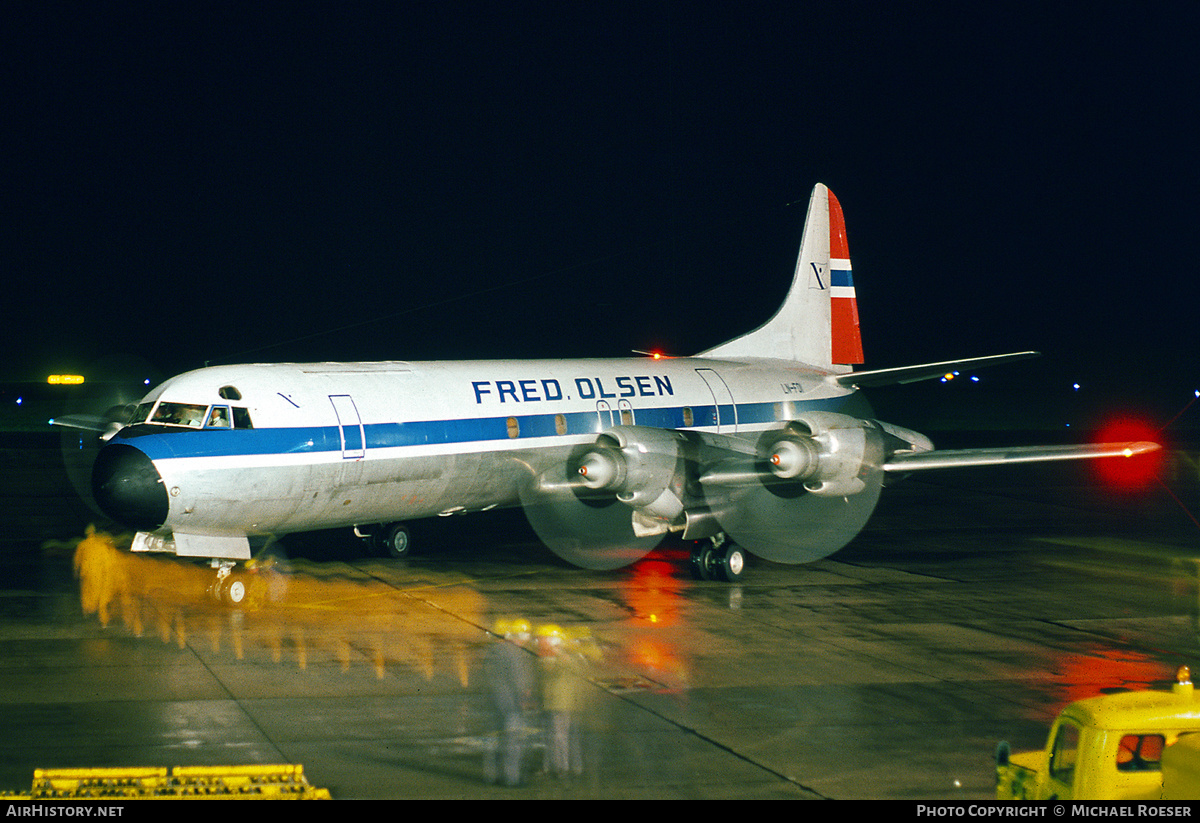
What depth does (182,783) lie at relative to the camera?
27.9ft

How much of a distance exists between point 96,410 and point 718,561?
41471 millimetres

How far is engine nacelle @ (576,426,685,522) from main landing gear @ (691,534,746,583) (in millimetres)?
→ 816

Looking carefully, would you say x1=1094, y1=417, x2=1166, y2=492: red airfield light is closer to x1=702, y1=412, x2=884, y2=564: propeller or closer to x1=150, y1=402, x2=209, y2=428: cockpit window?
x1=702, y1=412, x2=884, y2=564: propeller

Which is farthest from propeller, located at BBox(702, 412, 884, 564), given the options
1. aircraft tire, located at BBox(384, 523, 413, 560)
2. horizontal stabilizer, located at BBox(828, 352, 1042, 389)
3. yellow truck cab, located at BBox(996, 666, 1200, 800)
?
yellow truck cab, located at BBox(996, 666, 1200, 800)

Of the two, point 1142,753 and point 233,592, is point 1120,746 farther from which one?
point 233,592

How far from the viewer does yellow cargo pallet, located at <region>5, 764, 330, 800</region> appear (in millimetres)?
8195

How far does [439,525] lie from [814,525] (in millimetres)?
8018

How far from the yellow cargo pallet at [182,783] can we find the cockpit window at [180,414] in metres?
6.58

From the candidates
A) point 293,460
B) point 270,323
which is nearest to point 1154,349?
point 270,323
